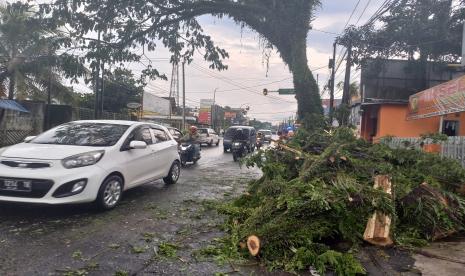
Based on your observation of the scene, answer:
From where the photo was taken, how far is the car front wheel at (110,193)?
20.5ft

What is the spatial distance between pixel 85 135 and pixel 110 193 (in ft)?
4.47

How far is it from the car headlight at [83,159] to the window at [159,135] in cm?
227

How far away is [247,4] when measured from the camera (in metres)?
15.7

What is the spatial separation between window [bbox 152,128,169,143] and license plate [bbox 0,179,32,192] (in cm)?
327

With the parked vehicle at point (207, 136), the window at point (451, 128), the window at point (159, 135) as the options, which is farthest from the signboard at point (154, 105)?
the window at point (159, 135)

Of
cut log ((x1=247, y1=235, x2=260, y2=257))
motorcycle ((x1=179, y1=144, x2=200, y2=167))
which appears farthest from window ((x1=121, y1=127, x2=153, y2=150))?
motorcycle ((x1=179, y1=144, x2=200, y2=167))

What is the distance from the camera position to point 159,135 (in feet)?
29.2

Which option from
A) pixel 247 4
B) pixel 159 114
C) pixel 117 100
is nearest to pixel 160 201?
pixel 247 4

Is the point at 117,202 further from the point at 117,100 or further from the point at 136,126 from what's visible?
the point at 117,100

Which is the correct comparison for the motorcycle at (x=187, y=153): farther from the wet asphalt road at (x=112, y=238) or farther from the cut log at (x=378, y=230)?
the cut log at (x=378, y=230)

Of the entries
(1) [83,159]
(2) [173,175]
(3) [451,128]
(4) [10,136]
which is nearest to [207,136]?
(4) [10,136]

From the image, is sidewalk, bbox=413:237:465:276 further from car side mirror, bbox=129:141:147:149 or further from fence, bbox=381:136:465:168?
car side mirror, bbox=129:141:147:149

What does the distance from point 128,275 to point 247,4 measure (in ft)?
44.9

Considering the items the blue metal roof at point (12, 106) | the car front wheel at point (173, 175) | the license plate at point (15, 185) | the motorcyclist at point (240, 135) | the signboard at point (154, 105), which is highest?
the signboard at point (154, 105)
